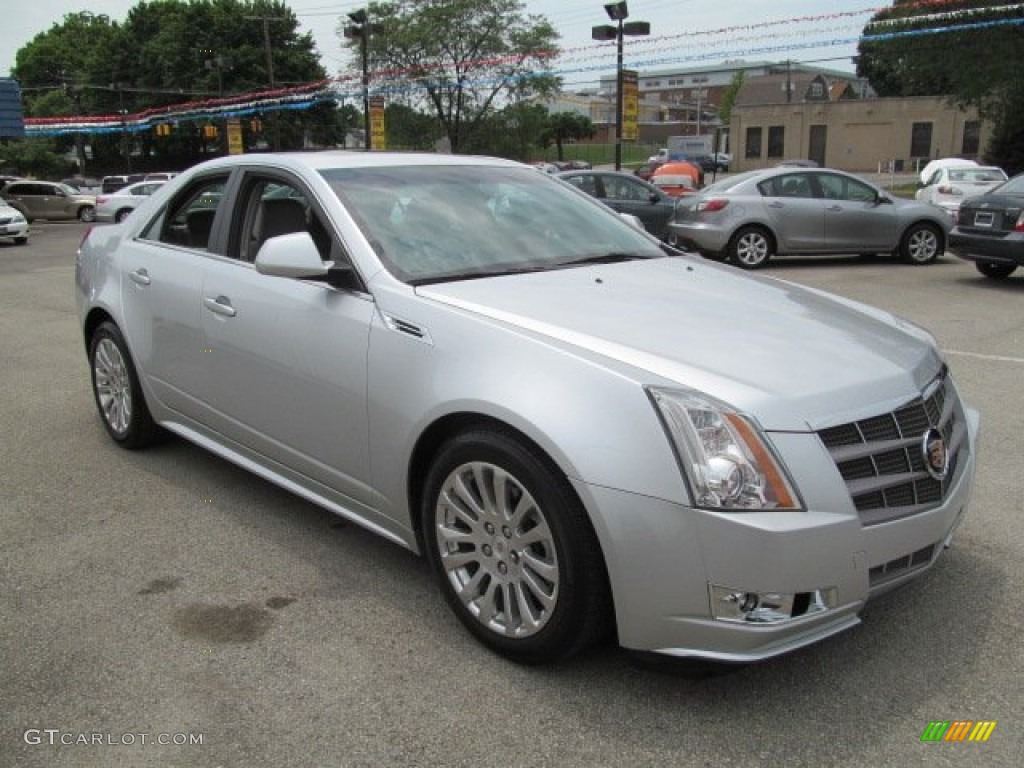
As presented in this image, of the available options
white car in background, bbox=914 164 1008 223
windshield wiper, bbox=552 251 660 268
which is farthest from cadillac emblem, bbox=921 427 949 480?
white car in background, bbox=914 164 1008 223

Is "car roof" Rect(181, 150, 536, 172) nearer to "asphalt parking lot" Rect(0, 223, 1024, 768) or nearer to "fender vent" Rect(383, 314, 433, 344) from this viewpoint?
"fender vent" Rect(383, 314, 433, 344)

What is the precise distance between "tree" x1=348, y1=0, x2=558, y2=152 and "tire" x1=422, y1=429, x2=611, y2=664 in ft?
166

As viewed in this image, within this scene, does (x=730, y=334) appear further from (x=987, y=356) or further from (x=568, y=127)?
(x=568, y=127)

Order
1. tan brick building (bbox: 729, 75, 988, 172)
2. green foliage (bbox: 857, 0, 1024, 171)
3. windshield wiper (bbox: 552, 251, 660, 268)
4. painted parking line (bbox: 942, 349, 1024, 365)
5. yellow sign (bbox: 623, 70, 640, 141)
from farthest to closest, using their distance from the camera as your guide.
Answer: tan brick building (bbox: 729, 75, 988, 172)
green foliage (bbox: 857, 0, 1024, 171)
yellow sign (bbox: 623, 70, 640, 141)
painted parking line (bbox: 942, 349, 1024, 365)
windshield wiper (bbox: 552, 251, 660, 268)

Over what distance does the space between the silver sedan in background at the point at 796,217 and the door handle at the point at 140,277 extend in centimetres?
1009

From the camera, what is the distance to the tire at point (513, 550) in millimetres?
2594

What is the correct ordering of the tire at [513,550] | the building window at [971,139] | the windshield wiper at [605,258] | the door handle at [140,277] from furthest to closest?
the building window at [971,139] < the door handle at [140,277] < the windshield wiper at [605,258] < the tire at [513,550]

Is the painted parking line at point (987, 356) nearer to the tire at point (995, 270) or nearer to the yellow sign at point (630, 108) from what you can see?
the tire at point (995, 270)

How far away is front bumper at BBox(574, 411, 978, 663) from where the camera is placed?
238cm

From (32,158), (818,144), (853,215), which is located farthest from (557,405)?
(32,158)

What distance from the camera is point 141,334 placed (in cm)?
461

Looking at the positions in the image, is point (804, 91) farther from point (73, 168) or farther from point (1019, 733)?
point (1019, 733)

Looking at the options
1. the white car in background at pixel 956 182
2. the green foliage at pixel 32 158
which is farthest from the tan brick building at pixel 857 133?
the green foliage at pixel 32 158

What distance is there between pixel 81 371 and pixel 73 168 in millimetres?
78047
